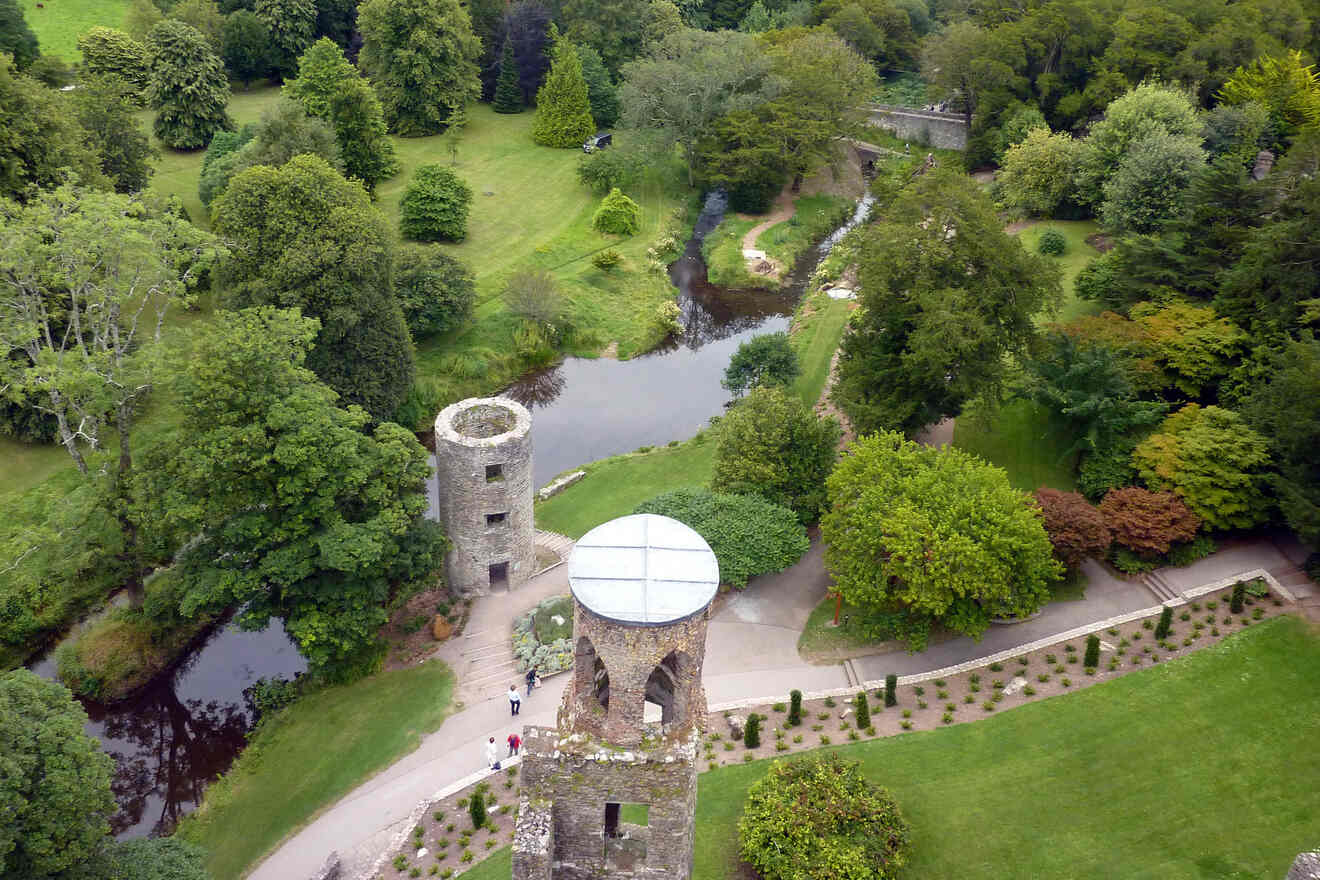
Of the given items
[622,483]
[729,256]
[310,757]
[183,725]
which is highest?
[729,256]

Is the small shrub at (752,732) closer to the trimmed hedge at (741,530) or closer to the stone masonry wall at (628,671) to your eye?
the trimmed hedge at (741,530)

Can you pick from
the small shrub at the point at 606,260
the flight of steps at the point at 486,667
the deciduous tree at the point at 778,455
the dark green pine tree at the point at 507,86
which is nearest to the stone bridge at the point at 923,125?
the small shrub at the point at 606,260

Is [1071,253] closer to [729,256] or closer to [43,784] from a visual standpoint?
[729,256]

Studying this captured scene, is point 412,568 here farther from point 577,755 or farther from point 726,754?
point 577,755

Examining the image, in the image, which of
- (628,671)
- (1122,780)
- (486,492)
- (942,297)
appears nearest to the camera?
(628,671)

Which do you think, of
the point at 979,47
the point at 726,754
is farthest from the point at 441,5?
the point at 726,754

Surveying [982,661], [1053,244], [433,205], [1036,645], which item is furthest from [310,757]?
[1053,244]

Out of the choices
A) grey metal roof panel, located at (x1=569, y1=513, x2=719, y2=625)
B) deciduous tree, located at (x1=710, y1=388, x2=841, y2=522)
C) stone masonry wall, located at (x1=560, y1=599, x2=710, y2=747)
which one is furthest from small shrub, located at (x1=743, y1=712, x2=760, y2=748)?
grey metal roof panel, located at (x1=569, y1=513, x2=719, y2=625)
